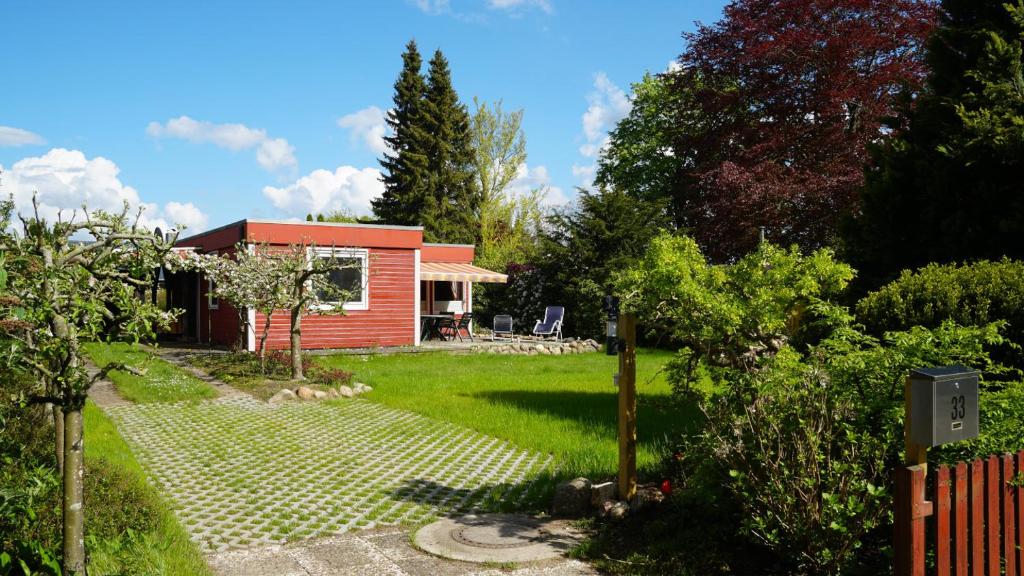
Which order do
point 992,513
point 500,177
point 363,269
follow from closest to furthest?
A: point 992,513, point 363,269, point 500,177

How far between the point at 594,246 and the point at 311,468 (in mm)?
16844

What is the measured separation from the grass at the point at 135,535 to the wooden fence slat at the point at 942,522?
12.1 ft

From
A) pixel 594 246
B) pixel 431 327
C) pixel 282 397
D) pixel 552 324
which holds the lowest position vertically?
pixel 282 397

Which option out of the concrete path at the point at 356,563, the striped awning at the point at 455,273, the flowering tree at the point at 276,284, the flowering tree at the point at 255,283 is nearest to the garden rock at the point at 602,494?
→ the concrete path at the point at 356,563

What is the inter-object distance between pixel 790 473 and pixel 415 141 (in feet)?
125

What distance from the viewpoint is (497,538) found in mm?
4918

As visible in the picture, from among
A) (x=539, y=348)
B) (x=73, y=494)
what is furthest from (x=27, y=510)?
(x=539, y=348)

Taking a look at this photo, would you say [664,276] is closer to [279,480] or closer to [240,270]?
[279,480]

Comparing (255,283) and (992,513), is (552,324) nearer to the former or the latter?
(255,283)

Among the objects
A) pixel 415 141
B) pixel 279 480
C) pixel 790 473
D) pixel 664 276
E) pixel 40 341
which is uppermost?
pixel 415 141

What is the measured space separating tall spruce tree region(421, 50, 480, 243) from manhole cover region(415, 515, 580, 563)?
33538 mm

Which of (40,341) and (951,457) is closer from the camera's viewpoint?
(40,341)

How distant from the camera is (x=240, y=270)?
545 inches

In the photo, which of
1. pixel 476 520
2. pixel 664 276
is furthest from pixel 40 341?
pixel 664 276
